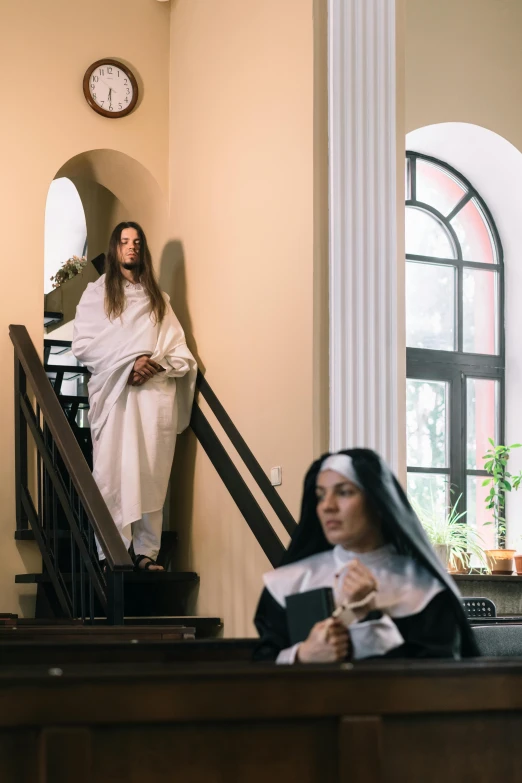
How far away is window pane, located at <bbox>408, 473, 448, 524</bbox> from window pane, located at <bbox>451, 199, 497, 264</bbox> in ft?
5.04

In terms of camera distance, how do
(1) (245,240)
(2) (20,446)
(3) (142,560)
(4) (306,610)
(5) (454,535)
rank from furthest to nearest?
1. (5) (454,535)
2. (2) (20,446)
3. (3) (142,560)
4. (1) (245,240)
5. (4) (306,610)

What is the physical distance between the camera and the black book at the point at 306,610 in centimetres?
205

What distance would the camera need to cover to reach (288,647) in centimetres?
215

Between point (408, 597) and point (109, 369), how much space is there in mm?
4007

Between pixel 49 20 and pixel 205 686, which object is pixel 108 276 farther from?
pixel 205 686

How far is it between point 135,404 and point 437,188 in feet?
9.67

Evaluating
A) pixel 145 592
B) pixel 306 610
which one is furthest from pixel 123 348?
pixel 306 610

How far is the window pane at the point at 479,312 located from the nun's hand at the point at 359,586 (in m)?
5.67

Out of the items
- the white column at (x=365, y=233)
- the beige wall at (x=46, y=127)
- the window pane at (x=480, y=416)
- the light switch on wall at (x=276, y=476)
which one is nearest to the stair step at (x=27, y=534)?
the beige wall at (x=46, y=127)

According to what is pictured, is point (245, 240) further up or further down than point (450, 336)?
further up

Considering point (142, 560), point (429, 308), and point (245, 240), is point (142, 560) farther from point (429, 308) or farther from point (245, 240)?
point (429, 308)

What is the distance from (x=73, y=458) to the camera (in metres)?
4.89

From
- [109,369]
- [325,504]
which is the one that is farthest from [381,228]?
[325,504]

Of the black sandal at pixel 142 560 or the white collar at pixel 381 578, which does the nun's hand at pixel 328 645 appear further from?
the black sandal at pixel 142 560
